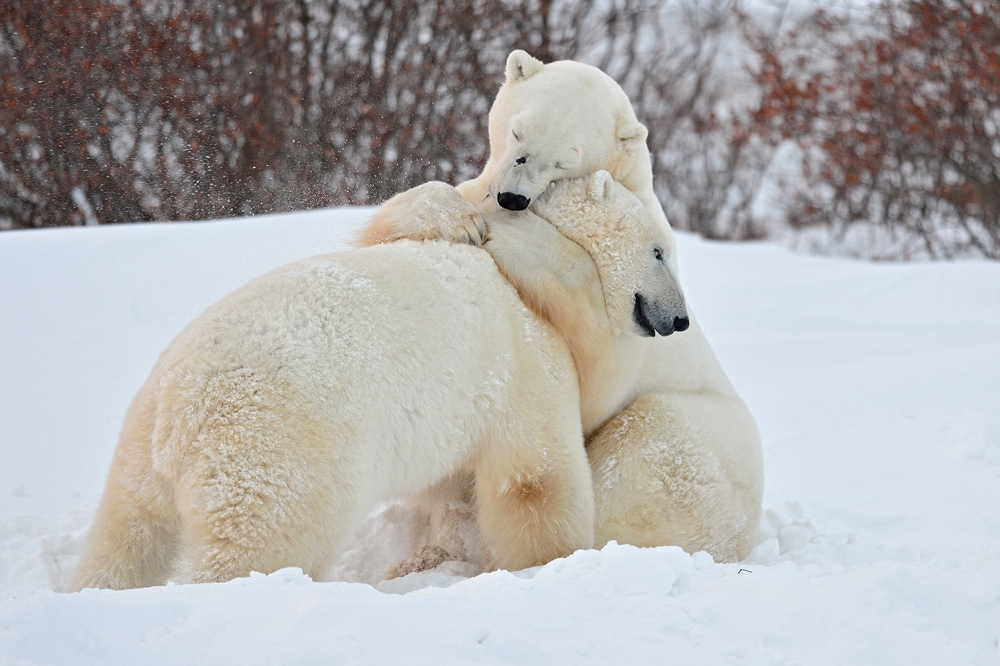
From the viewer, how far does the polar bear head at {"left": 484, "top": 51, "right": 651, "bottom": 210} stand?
2631mm

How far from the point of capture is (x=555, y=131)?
106 inches

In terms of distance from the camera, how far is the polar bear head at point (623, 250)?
2498 millimetres

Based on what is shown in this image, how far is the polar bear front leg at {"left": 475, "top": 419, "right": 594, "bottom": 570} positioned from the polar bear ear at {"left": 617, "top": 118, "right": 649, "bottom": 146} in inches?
35.5

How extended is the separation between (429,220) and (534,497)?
747mm

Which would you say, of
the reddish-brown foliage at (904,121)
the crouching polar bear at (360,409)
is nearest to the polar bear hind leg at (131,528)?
the crouching polar bear at (360,409)

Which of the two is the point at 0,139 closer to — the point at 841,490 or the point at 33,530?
the point at 33,530

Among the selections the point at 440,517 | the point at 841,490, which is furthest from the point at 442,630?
the point at 841,490

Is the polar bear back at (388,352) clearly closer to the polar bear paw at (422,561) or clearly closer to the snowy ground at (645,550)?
the snowy ground at (645,550)

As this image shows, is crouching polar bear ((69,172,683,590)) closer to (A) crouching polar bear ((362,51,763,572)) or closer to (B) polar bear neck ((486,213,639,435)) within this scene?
(B) polar bear neck ((486,213,639,435))

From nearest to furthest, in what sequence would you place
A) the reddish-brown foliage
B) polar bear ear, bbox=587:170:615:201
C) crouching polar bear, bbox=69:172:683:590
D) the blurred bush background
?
crouching polar bear, bbox=69:172:683:590 → polar bear ear, bbox=587:170:615:201 → the blurred bush background → the reddish-brown foliage

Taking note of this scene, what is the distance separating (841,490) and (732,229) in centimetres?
807

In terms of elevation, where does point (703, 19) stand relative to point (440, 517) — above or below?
above

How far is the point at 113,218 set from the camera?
630 centimetres

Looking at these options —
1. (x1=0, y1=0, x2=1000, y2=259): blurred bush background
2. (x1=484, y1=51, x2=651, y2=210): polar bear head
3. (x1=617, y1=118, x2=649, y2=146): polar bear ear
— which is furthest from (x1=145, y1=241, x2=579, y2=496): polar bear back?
(x1=0, y1=0, x2=1000, y2=259): blurred bush background
